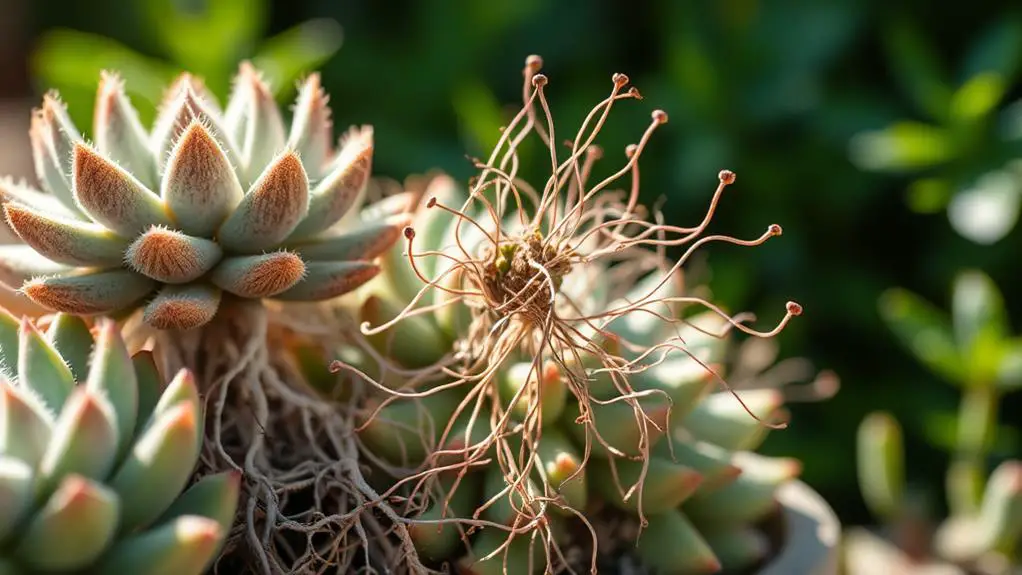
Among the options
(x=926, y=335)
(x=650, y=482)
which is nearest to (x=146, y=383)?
(x=650, y=482)

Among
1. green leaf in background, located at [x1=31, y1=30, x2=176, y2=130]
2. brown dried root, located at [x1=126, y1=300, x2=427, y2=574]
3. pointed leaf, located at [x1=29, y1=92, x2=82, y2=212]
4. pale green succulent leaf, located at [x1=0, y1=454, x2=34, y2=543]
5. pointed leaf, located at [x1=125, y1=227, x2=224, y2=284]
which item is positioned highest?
pointed leaf, located at [x1=29, y1=92, x2=82, y2=212]

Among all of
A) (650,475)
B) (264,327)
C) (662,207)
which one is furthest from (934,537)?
(264,327)

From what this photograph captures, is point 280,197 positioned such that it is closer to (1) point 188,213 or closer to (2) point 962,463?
(1) point 188,213

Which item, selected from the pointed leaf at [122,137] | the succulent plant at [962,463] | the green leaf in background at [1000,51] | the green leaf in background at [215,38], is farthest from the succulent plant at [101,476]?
the green leaf in background at [1000,51]

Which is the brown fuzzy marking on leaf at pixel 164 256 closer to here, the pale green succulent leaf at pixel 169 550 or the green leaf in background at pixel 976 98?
the pale green succulent leaf at pixel 169 550

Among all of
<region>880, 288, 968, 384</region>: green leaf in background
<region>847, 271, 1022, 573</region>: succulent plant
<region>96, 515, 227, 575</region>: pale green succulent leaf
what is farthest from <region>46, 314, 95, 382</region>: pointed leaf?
<region>880, 288, 968, 384</region>: green leaf in background

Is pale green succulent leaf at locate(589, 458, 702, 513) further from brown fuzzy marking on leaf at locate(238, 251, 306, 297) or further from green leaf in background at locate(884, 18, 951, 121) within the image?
green leaf in background at locate(884, 18, 951, 121)
